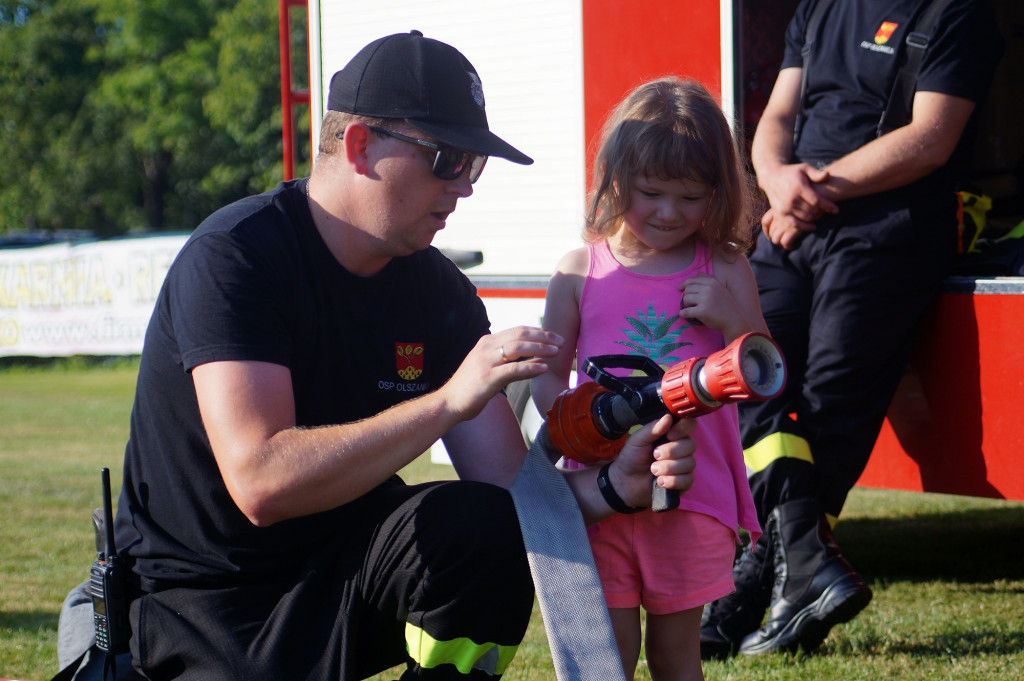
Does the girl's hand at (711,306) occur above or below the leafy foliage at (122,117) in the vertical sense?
below

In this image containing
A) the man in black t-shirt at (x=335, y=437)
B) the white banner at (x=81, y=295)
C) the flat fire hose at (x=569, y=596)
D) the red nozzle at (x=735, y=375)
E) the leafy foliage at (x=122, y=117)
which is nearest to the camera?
the red nozzle at (x=735, y=375)

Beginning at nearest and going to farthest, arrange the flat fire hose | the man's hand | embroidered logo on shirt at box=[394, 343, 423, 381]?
the flat fire hose → embroidered logo on shirt at box=[394, 343, 423, 381] → the man's hand

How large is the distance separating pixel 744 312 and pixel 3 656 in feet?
7.57

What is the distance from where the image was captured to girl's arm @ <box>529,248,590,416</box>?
2436mm

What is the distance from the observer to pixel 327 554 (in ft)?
6.99

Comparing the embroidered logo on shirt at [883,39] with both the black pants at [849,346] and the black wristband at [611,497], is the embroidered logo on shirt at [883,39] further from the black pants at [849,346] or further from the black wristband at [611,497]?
the black wristband at [611,497]

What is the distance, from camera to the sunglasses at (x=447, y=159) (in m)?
2.06

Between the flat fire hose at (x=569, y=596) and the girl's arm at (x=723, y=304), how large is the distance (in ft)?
1.63

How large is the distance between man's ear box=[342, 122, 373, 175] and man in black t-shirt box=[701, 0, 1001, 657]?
1559 mm

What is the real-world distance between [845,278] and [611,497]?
52.7 inches

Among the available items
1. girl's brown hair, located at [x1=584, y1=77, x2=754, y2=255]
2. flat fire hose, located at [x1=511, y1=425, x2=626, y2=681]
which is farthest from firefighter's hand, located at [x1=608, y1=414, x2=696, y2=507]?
girl's brown hair, located at [x1=584, y1=77, x2=754, y2=255]

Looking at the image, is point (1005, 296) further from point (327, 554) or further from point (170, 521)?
point (170, 521)

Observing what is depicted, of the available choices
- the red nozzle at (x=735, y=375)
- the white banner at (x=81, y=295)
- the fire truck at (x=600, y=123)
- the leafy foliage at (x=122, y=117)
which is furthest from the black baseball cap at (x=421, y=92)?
the leafy foliage at (x=122, y=117)

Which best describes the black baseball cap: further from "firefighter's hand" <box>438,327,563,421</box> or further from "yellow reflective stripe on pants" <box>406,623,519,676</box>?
"yellow reflective stripe on pants" <box>406,623,519,676</box>
